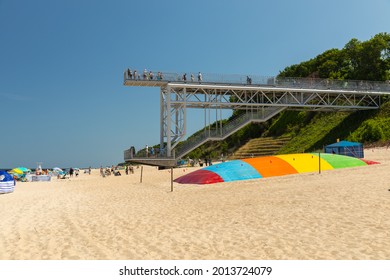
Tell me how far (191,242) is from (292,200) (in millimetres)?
5611

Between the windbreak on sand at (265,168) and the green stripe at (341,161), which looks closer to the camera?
A: the windbreak on sand at (265,168)

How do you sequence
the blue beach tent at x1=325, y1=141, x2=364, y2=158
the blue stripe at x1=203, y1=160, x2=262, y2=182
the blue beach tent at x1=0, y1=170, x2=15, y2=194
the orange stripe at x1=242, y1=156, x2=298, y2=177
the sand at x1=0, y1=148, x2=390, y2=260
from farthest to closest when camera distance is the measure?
the blue beach tent at x1=325, y1=141, x2=364, y2=158, the blue beach tent at x1=0, y1=170, x2=15, y2=194, the orange stripe at x1=242, y1=156, x2=298, y2=177, the blue stripe at x1=203, y1=160, x2=262, y2=182, the sand at x1=0, y1=148, x2=390, y2=260

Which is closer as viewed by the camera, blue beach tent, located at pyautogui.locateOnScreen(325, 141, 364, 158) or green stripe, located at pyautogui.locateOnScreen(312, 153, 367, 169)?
green stripe, located at pyautogui.locateOnScreen(312, 153, 367, 169)

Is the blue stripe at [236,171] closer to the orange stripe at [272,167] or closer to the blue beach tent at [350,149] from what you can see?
the orange stripe at [272,167]

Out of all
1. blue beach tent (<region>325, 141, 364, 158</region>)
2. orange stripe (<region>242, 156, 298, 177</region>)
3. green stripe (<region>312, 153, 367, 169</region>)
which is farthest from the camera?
blue beach tent (<region>325, 141, 364, 158</region>)

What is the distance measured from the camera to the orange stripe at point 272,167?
19.7m

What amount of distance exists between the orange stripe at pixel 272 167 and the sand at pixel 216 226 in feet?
18.2

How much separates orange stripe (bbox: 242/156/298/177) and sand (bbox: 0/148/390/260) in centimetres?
554

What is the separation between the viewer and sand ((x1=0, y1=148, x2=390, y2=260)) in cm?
635

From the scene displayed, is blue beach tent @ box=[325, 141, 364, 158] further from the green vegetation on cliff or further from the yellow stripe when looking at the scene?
the green vegetation on cliff

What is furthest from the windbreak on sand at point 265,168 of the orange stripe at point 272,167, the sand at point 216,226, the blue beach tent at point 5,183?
the blue beach tent at point 5,183

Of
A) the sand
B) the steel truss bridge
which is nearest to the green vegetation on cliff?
the steel truss bridge

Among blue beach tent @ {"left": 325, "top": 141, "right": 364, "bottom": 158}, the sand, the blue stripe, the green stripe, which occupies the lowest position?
the sand

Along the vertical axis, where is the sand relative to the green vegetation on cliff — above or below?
below
